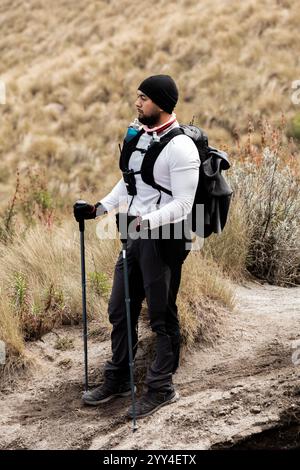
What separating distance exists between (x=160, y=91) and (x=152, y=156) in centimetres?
40

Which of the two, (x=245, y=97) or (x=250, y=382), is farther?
(x=245, y=97)

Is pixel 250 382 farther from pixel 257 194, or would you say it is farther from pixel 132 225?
pixel 257 194

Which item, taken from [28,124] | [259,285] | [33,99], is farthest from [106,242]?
[33,99]

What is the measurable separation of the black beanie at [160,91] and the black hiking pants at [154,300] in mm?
749

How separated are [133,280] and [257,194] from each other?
3085mm

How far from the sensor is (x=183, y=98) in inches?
831

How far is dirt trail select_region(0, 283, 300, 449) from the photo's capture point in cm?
443

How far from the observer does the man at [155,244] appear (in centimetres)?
432

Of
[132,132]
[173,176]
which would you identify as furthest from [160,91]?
[173,176]

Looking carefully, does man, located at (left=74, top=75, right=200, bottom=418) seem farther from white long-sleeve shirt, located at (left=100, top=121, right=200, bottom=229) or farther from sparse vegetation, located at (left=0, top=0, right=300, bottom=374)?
sparse vegetation, located at (left=0, top=0, right=300, bottom=374)

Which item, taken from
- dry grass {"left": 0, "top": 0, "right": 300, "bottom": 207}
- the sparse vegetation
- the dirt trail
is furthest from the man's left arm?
dry grass {"left": 0, "top": 0, "right": 300, "bottom": 207}
